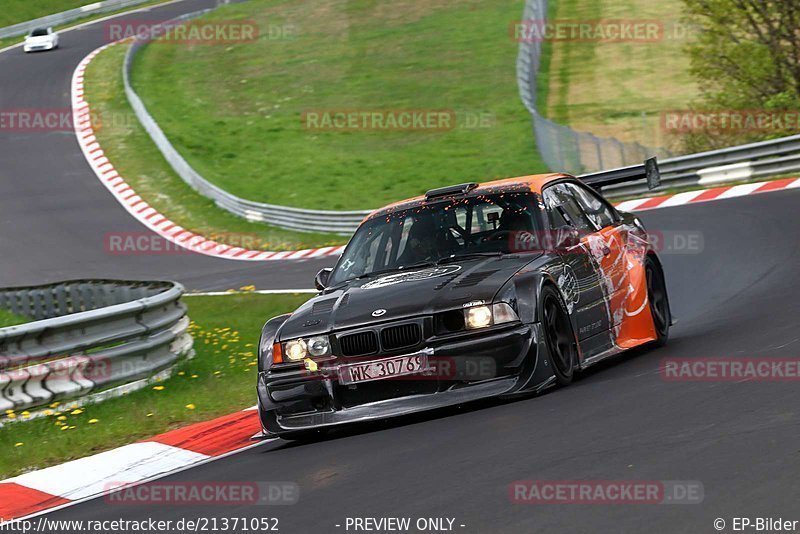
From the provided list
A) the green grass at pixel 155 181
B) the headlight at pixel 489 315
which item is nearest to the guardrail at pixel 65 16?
the green grass at pixel 155 181

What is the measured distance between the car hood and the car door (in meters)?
0.32

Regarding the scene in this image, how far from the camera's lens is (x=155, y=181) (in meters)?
33.1

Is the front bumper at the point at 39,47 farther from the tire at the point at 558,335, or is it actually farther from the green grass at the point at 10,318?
the tire at the point at 558,335

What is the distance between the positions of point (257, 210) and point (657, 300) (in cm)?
1956

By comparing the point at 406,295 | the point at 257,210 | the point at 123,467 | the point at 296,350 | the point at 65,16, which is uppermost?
the point at 65,16

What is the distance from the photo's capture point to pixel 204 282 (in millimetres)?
22516

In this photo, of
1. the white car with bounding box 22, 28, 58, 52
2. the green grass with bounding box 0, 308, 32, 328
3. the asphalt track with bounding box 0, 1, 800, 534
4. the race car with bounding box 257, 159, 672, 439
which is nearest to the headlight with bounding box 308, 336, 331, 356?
the race car with bounding box 257, 159, 672, 439

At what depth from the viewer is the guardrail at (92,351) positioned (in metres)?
9.74

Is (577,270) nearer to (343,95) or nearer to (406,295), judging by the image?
(406,295)

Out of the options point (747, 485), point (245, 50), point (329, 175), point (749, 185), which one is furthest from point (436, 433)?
point (245, 50)

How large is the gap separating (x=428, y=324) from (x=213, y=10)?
166 feet

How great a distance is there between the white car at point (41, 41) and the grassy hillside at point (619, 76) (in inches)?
773

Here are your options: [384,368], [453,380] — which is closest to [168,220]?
[384,368]

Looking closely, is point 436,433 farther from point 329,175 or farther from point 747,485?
point 329,175
